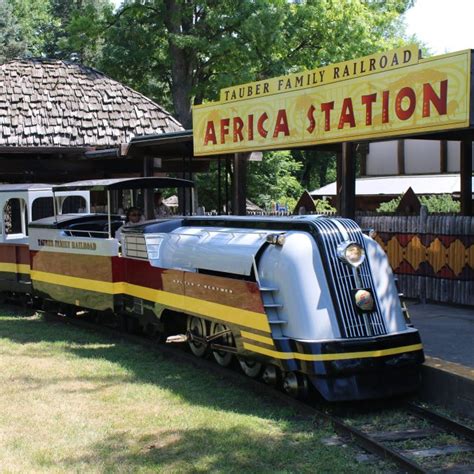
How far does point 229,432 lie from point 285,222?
237 cm

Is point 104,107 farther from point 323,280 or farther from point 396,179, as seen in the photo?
point 396,179

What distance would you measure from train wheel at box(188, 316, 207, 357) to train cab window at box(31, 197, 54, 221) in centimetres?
582

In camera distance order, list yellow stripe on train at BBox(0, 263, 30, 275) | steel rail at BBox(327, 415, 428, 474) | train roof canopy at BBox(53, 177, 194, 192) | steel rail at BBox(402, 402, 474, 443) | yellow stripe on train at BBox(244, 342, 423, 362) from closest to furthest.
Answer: steel rail at BBox(327, 415, 428, 474) → steel rail at BBox(402, 402, 474, 443) → yellow stripe on train at BBox(244, 342, 423, 362) → train roof canopy at BBox(53, 177, 194, 192) → yellow stripe on train at BBox(0, 263, 30, 275)

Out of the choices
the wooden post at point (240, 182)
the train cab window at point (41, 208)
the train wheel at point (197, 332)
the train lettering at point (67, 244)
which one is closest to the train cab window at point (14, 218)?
the train cab window at point (41, 208)

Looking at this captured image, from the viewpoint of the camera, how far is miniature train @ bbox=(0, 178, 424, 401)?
6.56m

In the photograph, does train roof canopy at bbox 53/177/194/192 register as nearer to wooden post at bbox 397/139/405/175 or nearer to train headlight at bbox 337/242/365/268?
train headlight at bbox 337/242/365/268

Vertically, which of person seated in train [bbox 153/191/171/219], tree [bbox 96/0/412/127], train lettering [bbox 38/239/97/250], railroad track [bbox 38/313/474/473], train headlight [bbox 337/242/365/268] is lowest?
railroad track [bbox 38/313/474/473]

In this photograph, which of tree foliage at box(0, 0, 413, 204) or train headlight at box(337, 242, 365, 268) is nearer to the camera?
train headlight at box(337, 242, 365, 268)

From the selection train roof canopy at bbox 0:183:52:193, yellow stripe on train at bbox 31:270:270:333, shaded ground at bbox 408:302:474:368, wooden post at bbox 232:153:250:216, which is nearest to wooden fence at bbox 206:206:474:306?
shaded ground at bbox 408:302:474:368

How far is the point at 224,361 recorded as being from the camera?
816 cm

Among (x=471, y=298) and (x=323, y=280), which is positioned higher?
(x=323, y=280)

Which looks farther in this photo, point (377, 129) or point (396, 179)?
point (396, 179)

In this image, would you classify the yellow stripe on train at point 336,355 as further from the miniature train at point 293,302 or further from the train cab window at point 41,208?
the train cab window at point 41,208

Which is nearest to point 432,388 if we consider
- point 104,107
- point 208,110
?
point 208,110
